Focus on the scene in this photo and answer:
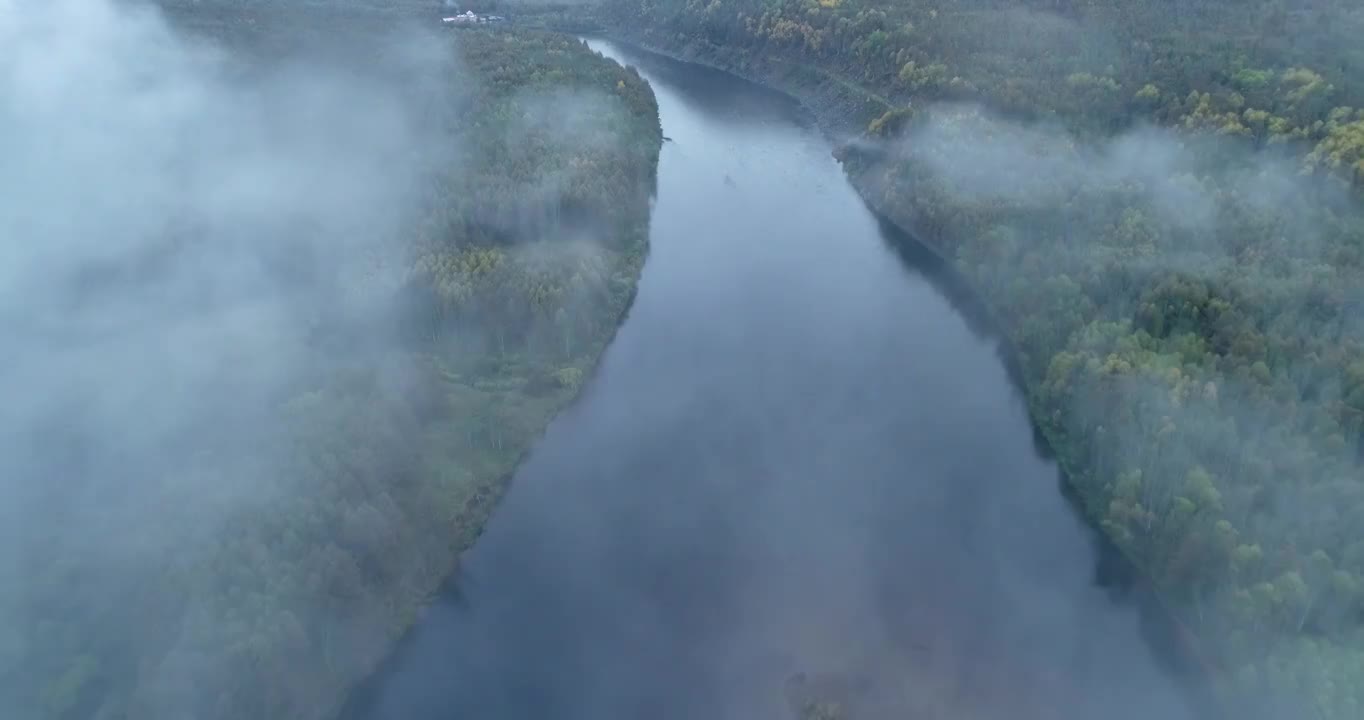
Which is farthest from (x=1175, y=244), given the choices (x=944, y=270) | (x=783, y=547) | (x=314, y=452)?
(x=314, y=452)

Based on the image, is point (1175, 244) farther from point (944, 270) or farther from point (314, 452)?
point (314, 452)

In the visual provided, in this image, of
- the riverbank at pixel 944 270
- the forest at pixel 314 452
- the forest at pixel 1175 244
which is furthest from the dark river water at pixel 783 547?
the forest at pixel 1175 244

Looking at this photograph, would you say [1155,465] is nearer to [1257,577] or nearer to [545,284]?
[1257,577]

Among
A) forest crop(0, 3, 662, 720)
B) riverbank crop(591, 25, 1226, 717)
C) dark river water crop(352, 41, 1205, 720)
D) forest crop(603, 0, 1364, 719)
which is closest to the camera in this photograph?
forest crop(0, 3, 662, 720)

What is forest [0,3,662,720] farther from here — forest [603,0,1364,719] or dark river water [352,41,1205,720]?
forest [603,0,1364,719]

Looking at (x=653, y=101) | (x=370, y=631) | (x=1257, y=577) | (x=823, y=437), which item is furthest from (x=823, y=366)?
(x=653, y=101)

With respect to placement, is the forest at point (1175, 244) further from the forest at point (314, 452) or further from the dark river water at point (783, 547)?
the forest at point (314, 452)

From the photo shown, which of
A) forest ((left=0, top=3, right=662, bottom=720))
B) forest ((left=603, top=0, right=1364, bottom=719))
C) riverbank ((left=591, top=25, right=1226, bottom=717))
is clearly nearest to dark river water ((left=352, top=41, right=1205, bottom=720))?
riverbank ((left=591, top=25, right=1226, bottom=717))

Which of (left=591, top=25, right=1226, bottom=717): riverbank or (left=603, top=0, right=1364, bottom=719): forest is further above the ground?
(left=603, top=0, right=1364, bottom=719): forest
